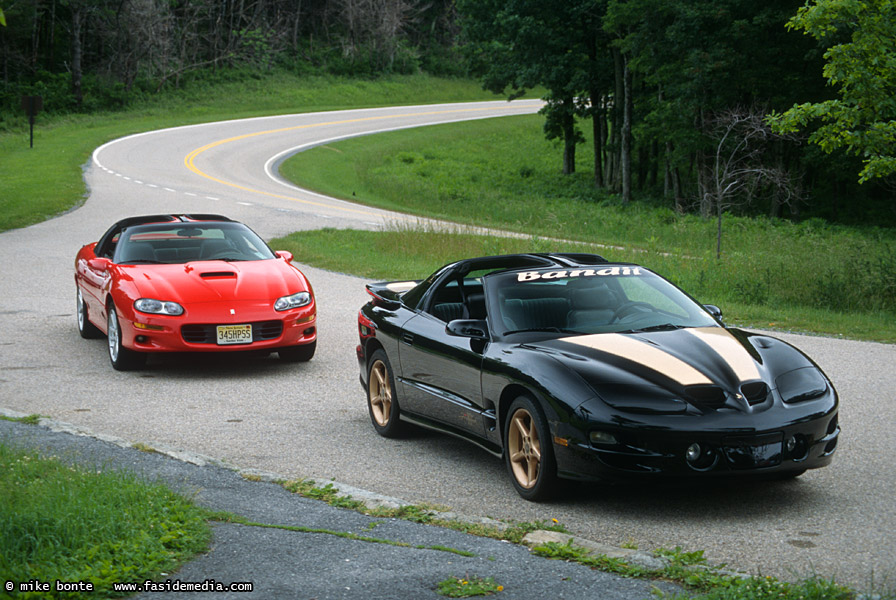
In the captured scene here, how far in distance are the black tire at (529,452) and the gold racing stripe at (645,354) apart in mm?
559

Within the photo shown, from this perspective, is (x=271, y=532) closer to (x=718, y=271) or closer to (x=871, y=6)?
(x=718, y=271)

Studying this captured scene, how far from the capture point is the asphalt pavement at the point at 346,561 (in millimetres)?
4305

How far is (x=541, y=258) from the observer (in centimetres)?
752

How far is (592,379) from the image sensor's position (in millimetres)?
5762

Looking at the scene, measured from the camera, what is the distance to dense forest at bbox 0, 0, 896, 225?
16.3m

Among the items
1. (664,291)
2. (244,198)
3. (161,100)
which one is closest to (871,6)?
(664,291)

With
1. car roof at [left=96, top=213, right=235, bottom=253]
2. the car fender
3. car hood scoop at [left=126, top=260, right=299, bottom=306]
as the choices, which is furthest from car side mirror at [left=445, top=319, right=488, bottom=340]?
car roof at [left=96, top=213, right=235, bottom=253]

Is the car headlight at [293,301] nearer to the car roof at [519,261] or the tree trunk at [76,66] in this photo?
the car roof at [519,261]

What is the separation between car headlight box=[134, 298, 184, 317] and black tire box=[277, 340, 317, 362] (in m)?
1.13

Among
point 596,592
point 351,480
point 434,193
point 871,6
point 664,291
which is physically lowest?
point 434,193

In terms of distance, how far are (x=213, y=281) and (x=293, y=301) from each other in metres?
0.84

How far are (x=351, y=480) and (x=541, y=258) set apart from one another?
219cm

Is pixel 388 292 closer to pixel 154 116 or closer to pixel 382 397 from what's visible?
pixel 382 397

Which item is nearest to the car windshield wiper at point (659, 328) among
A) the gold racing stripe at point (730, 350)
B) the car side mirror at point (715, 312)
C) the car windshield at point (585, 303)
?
the car windshield at point (585, 303)
